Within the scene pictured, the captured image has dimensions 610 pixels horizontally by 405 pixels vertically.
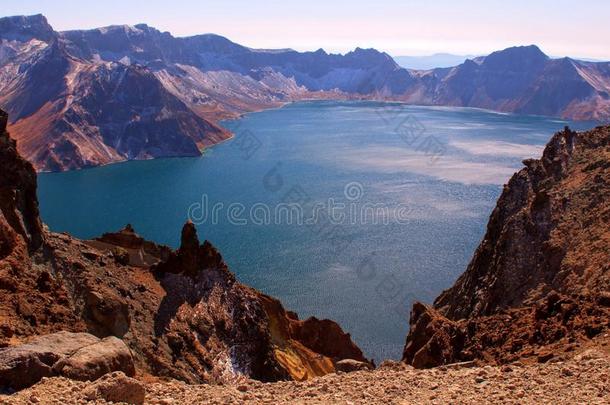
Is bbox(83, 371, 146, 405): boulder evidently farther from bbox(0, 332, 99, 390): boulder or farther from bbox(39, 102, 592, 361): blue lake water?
bbox(39, 102, 592, 361): blue lake water

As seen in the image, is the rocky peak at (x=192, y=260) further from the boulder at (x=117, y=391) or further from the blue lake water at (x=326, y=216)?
the boulder at (x=117, y=391)

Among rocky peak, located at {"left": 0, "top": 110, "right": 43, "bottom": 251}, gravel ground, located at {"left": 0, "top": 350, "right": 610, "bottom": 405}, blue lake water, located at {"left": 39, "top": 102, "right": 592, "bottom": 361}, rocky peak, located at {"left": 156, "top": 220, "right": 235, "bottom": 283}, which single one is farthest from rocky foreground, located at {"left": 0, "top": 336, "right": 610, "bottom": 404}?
blue lake water, located at {"left": 39, "top": 102, "right": 592, "bottom": 361}

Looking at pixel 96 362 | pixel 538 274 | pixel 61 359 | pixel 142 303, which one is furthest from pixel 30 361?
pixel 538 274

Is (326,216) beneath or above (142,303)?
beneath

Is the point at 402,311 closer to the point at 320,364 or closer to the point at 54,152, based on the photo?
the point at 320,364

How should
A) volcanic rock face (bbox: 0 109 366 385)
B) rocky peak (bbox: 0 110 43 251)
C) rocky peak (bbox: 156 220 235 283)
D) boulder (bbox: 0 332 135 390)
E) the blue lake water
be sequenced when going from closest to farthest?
boulder (bbox: 0 332 135 390) < volcanic rock face (bbox: 0 109 366 385) < rocky peak (bbox: 0 110 43 251) < rocky peak (bbox: 156 220 235 283) < the blue lake water

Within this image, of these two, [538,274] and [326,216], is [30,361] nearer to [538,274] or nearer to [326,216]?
[538,274]

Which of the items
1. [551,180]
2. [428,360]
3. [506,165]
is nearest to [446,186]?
[506,165]
